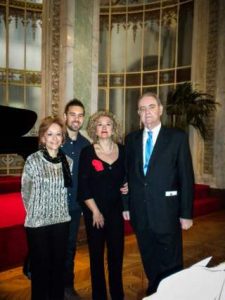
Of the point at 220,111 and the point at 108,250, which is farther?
the point at 220,111

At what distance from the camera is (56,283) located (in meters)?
2.47

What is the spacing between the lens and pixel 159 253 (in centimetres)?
251

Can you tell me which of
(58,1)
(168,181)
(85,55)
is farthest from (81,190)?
(58,1)

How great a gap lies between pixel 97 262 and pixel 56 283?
312mm

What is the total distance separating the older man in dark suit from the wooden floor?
2.11ft

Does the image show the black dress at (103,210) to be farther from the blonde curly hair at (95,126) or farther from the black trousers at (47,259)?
the black trousers at (47,259)

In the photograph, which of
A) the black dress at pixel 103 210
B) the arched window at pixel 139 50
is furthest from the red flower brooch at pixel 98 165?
the arched window at pixel 139 50

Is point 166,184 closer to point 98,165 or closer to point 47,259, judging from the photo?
point 98,165

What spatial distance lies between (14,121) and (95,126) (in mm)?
1438

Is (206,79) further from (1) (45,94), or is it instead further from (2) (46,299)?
(2) (46,299)

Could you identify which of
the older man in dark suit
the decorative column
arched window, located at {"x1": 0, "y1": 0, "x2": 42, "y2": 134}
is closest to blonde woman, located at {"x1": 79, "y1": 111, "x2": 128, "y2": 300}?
the older man in dark suit

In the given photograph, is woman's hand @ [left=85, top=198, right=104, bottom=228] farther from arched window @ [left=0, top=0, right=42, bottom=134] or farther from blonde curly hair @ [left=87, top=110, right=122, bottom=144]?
arched window @ [left=0, top=0, right=42, bottom=134]

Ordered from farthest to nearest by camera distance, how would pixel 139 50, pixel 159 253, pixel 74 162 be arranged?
pixel 139 50 → pixel 74 162 → pixel 159 253

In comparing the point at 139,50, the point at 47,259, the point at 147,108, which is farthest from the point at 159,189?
the point at 139,50
